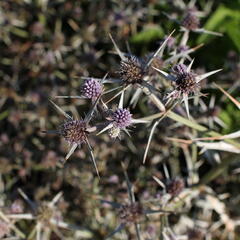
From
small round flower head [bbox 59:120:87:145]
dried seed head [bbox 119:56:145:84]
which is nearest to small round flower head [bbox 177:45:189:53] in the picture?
dried seed head [bbox 119:56:145:84]

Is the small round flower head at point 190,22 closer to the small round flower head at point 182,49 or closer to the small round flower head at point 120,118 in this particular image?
the small round flower head at point 182,49

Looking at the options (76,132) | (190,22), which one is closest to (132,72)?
(76,132)

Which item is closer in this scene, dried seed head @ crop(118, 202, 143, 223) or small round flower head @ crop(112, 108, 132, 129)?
small round flower head @ crop(112, 108, 132, 129)

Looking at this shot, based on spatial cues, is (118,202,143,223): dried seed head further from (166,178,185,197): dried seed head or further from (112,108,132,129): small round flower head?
(112,108,132,129): small round flower head

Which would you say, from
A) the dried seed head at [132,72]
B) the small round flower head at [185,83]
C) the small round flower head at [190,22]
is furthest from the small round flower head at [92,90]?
the small round flower head at [190,22]

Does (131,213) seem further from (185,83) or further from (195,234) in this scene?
(185,83)

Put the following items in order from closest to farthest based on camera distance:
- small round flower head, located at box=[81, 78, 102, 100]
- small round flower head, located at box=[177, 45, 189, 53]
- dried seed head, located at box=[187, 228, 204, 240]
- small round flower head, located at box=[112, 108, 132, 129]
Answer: small round flower head, located at box=[112, 108, 132, 129] → small round flower head, located at box=[81, 78, 102, 100] → small round flower head, located at box=[177, 45, 189, 53] → dried seed head, located at box=[187, 228, 204, 240]

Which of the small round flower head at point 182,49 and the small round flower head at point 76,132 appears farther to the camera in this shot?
the small round flower head at point 182,49

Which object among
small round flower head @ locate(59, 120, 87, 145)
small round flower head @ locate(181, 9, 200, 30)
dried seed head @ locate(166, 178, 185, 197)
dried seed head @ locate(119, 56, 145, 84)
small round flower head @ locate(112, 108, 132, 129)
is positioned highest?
small round flower head @ locate(181, 9, 200, 30)
